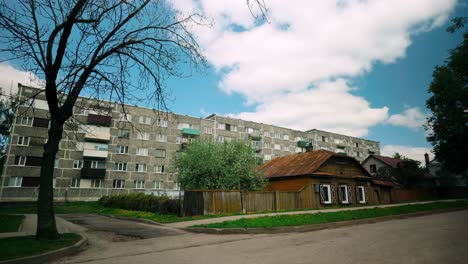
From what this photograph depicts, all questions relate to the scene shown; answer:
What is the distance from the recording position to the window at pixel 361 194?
3085 centimetres

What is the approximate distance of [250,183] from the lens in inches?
1103

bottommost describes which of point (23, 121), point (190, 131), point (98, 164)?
point (98, 164)

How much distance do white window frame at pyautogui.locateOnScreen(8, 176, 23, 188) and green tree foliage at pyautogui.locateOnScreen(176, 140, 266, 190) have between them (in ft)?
85.5

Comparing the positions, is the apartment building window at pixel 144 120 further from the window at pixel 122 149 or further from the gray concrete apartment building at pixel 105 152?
the window at pixel 122 149

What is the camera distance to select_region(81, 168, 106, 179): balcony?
44.7m

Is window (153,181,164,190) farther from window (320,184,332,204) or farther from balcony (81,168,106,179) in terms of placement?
window (320,184,332,204)

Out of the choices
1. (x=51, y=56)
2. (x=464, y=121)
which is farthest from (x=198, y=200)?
(x=464, y=121)

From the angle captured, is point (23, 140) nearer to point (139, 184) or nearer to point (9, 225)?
point (139, 184)

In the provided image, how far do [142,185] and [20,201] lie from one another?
17169 millimetres

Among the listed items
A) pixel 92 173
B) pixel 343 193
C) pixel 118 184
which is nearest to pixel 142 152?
pixel 118 184

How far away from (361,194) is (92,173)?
129ft

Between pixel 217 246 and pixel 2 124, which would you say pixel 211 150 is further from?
pixel 2 124

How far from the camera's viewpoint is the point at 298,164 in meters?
30.1

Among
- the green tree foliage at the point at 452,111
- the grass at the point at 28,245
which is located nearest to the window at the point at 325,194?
the green tree foliage at the point at 452,111
